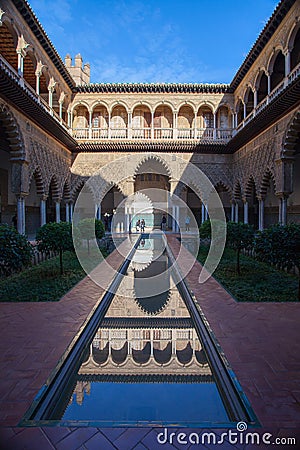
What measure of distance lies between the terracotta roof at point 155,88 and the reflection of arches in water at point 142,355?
19462mm

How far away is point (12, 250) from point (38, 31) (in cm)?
1198

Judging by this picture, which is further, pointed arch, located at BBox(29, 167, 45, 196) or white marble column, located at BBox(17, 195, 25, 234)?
pointed arch, located at BBox(29, 167, 45, 196)

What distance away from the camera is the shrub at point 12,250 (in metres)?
5.48

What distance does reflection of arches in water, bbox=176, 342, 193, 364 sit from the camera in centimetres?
367

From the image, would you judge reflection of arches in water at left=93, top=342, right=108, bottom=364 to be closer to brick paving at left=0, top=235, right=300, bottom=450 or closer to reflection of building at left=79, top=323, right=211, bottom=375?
reflection of building at left=79, top=323, right=211, bottom=375

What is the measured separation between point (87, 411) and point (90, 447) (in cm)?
56

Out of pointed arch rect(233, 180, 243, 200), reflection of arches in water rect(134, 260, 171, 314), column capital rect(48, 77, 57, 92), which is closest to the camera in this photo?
reflection of arches in water rect(134, 260, 171, 314)

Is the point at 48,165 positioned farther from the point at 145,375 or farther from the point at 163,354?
the point at 145,375

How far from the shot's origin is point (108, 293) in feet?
21.2

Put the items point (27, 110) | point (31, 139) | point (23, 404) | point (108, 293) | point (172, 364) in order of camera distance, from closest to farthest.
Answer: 1. point (23, 404)
2. point (172, 364)
3. point (108, 293)
4. point (27, 110)
5. point (31, 139)

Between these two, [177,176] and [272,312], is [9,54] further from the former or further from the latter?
[272,312]

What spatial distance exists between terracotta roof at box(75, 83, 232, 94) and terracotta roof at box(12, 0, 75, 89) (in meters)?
2.78

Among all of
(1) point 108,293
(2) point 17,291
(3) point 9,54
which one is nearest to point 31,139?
(3) point 9,54

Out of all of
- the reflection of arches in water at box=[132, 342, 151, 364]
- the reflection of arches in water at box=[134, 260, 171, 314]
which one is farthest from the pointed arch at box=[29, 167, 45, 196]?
the reflection of arches in water at box=[132, 342, 151, 364]
